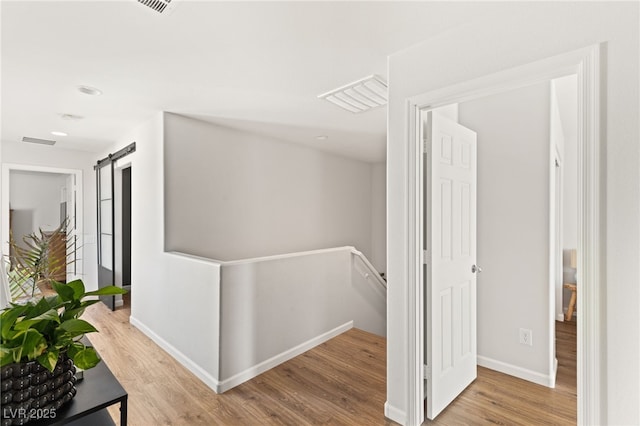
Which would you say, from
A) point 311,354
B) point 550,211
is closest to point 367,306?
point 311,354

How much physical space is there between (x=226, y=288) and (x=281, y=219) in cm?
204

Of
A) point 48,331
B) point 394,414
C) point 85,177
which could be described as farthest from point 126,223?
point 394,414

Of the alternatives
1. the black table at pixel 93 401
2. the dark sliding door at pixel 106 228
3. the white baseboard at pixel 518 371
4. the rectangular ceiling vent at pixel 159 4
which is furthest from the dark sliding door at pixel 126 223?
the white baseboard at pixel 518 371

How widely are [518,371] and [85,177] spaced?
6.07m

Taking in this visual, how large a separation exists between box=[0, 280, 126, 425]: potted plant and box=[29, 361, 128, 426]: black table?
0.11ft

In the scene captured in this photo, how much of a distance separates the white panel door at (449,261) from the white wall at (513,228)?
0.31 meters

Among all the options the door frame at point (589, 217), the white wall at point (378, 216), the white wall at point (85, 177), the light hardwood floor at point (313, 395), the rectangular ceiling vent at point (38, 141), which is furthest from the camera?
the white wall at point (378, 216)

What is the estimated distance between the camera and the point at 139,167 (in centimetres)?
371

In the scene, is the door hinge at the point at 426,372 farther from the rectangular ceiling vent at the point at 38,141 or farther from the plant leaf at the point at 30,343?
the rectangular ceiling vent at the point at 38,141

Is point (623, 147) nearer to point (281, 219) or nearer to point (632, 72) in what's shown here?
point (632, 72)

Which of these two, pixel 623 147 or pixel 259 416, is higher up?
pixel 623 147

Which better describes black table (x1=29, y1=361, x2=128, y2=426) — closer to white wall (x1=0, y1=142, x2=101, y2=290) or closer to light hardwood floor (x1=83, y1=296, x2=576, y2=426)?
light hardwood floor (x1=83, y1=296, x2=576, y2=426)

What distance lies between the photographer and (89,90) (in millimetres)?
2633

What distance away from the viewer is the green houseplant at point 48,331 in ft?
3.17
